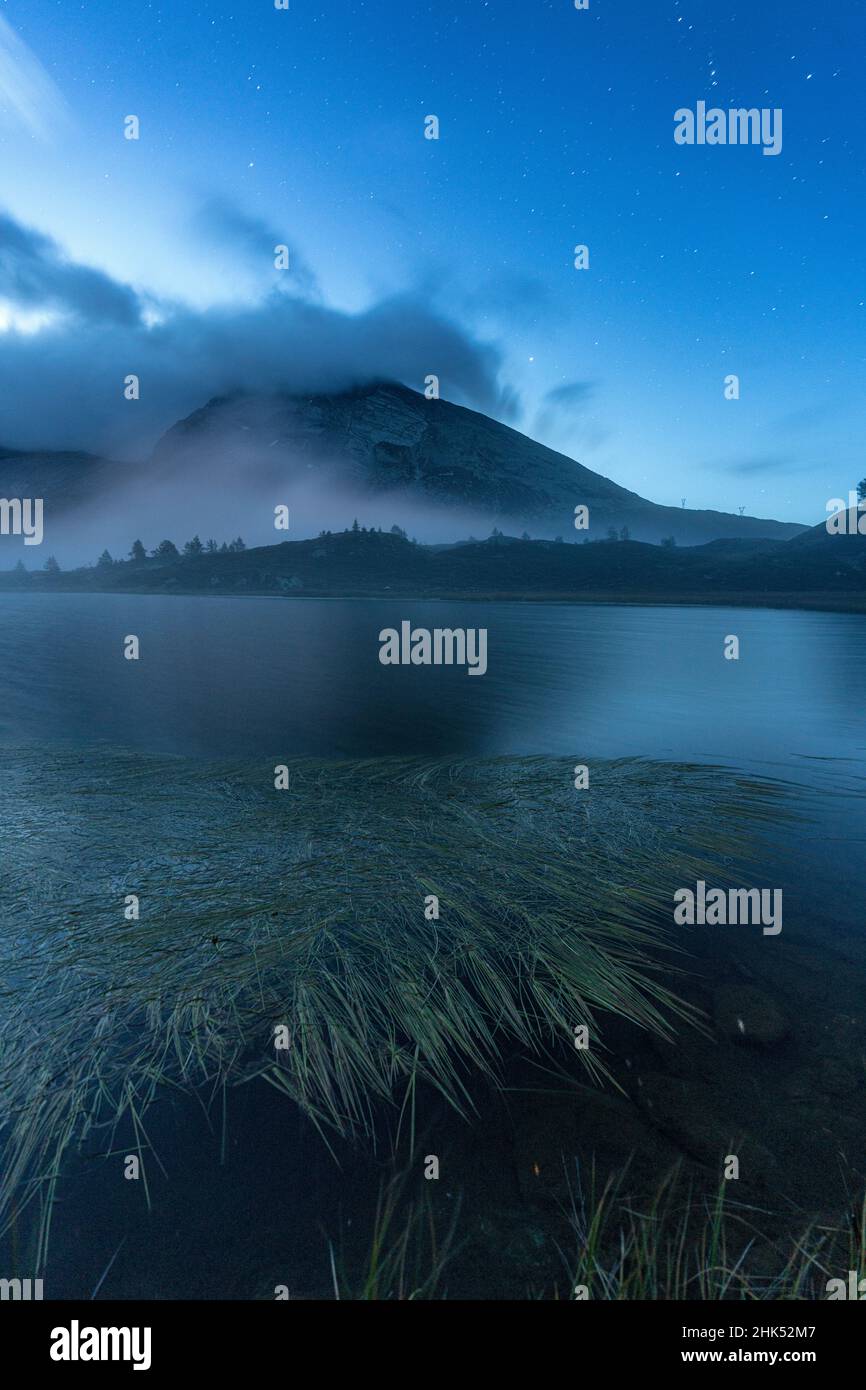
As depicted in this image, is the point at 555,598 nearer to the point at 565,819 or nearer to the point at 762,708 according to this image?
the point at 762,708

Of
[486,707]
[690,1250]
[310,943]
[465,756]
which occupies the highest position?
[486,707]

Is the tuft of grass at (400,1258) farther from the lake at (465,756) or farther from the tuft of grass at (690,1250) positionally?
the tuft of grass at (690,1250)

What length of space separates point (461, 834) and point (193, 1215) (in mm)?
6865

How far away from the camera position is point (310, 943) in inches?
260

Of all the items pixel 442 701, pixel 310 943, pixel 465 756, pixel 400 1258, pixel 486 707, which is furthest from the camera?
pixel 442 701

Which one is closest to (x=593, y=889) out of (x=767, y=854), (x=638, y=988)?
(x=638, y=988)

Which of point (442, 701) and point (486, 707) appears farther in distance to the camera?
point (442, 701)

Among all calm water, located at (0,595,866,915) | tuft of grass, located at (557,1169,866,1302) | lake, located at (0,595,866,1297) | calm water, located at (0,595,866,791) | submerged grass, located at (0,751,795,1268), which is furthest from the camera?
calm water, located at (0,595,866,791)

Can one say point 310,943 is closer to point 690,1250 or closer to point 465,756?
point 690,1250

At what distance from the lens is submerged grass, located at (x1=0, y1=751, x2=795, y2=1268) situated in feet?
15.9

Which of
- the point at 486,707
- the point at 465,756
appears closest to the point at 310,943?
the point at 465,756

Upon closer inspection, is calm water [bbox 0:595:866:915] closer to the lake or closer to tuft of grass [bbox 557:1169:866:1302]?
the lake

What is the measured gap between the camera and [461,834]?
1037 cm

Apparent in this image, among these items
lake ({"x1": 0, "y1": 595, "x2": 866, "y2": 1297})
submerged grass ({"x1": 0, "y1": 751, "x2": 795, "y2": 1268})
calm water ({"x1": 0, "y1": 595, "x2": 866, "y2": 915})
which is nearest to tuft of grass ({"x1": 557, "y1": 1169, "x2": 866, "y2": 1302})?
lake ({"x1": 0, "y1": 595, "x2": 866, "y2": 1297})
